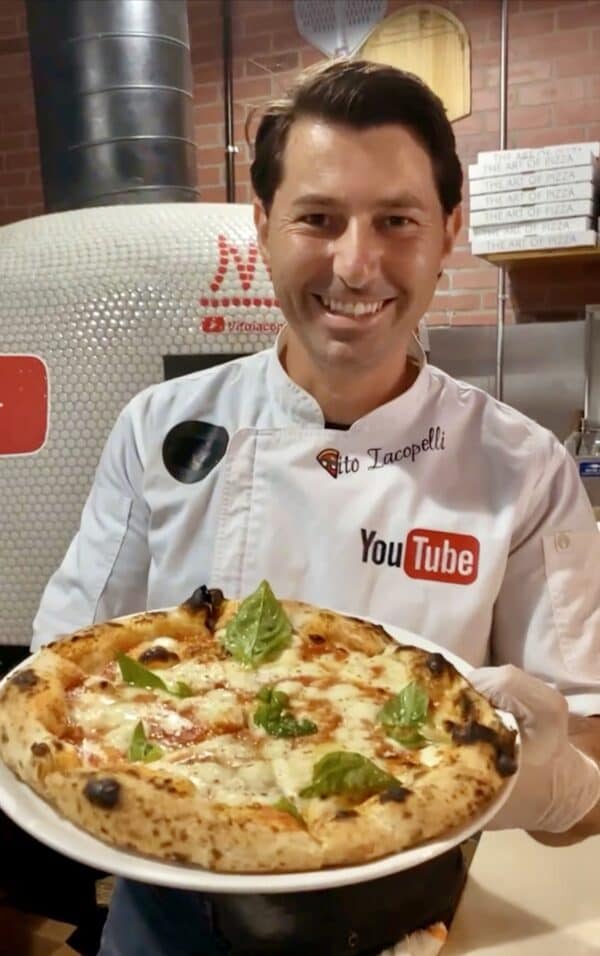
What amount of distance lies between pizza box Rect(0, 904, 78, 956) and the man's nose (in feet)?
5.47

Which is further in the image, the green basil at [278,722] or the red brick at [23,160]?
the red brick at [23,160]

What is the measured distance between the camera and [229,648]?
0.99 m

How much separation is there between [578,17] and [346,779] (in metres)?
3.42

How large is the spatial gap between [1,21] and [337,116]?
3814 millimetres

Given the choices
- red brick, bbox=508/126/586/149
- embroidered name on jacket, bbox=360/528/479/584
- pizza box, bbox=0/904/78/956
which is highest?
red brick, bbox=508/126/586/149

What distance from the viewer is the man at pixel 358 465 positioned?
3.82ft

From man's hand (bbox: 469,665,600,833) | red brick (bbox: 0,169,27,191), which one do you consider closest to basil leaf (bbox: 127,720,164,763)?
man's hand (bbox: 469,665,600,833)

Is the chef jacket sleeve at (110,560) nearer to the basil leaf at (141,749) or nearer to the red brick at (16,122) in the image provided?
the basil leaf at (141,749)

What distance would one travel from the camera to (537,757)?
0.96 metres

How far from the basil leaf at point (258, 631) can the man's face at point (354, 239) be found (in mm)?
378

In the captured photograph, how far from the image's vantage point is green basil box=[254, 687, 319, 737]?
2.83ft

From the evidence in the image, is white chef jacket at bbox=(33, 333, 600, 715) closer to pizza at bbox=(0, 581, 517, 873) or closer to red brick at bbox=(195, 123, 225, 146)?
pizza at bbox=(0, 581, 517, 873)

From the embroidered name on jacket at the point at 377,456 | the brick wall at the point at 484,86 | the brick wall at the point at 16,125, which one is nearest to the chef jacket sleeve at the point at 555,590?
the embroidered name on jacket at the point at 377,456

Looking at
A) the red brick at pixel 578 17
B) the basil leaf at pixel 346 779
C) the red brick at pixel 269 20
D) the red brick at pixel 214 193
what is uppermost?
the red brick at pixel 269 20
